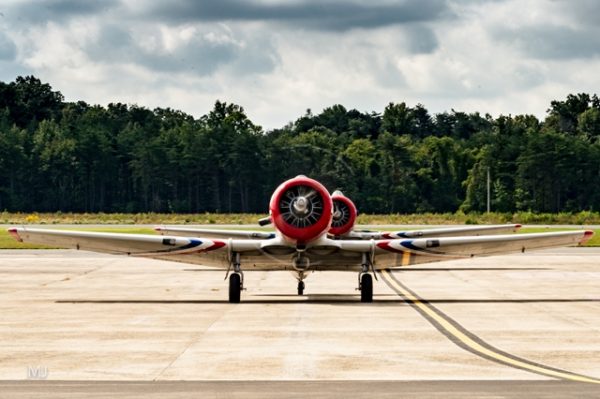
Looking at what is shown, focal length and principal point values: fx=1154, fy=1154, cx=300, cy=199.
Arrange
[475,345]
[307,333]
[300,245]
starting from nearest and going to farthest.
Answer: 1. [475,345]
2. [307,333]
3. [300,245]

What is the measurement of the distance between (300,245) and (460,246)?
11.7 ft

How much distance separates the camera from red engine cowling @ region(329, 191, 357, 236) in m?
36.0

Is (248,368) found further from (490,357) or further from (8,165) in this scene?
(8,165)

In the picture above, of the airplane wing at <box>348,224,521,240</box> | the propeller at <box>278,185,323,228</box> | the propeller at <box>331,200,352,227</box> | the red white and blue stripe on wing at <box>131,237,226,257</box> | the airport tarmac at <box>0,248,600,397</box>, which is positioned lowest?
the airport tarmac at <box>0,248,600,397</box>

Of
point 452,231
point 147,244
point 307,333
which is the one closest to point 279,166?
point 452,231

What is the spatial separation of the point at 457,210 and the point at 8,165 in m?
62.3

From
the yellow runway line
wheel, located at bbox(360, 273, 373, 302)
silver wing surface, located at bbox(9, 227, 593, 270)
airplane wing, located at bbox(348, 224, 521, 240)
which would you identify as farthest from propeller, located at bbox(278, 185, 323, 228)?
airplane wing, located at bbox(348, 224, 521, 240)

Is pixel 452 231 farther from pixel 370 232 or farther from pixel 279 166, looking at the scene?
pixel 279 166

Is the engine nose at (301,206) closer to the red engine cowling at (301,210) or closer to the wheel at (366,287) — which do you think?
the red engine cowling at (301,210)

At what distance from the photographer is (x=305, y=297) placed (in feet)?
85.3

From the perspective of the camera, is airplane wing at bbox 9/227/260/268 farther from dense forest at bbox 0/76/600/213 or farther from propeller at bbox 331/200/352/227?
dense forest at bbox 0/76/600/213

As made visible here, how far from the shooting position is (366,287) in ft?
80.1

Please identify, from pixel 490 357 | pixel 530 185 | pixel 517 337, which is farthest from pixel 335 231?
pixel 530 185

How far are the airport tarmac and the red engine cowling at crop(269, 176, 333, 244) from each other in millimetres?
1512
